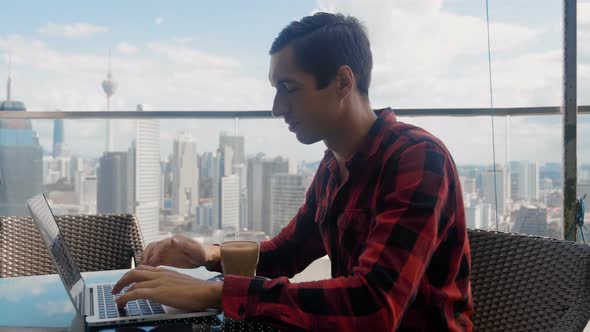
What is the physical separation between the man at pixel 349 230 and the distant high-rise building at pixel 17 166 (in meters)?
2.54

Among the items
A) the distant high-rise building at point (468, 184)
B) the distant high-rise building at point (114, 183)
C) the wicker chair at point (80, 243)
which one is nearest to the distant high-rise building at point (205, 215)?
the distant high-rise building at point (114, 183)

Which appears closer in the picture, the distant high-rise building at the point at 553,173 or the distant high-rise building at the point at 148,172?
the distant high-rise building at the point at 553,173

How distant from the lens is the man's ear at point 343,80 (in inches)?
52.0

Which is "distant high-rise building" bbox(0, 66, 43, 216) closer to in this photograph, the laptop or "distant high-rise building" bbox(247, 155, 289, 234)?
"distant high-rise building" bbox(247, 155, 289, 234)

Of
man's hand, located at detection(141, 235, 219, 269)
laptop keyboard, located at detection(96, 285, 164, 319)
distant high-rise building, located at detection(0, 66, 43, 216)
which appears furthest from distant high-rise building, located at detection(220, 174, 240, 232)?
laptop keyboard, located at detection(96, 285, 164, 319)

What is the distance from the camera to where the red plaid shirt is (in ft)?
3.10

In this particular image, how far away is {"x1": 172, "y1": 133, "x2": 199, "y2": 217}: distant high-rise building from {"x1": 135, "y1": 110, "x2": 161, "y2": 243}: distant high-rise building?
0.11m

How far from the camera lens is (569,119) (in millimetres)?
2846

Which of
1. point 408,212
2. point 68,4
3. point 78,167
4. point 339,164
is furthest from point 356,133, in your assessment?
point 68,4

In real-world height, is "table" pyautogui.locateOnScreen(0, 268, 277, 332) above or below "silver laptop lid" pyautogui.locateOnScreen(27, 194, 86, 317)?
below

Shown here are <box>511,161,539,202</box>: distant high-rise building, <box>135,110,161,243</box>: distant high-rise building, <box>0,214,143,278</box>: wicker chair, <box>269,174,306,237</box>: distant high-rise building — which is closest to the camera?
<box>0,214,143,278</box>: wicker chair

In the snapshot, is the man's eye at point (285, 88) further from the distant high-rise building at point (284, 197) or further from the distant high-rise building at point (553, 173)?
the distant high-rise building at point (553, 173)

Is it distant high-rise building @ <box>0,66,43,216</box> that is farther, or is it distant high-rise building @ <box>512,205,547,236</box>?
distant high-rise building @ <box>0,66,43,216</box>

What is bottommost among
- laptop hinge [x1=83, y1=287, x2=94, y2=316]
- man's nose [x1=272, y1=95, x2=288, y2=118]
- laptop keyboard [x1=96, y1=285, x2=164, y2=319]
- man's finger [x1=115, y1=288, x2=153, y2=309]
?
laptop hinge [x1=83, y1=287, x2=94, y2=316]
